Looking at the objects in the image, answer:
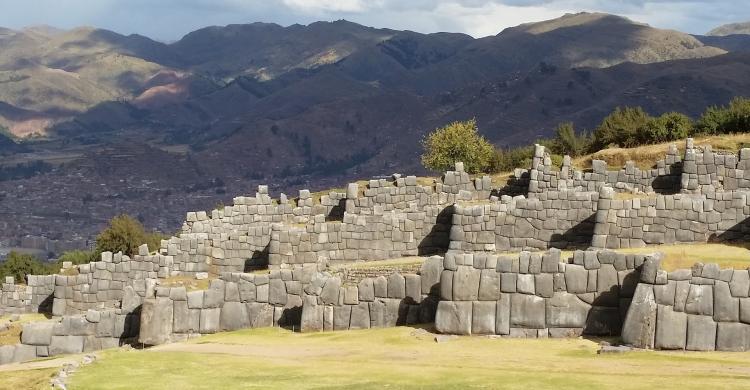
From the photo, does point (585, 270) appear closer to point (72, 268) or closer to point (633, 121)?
point (72, 268)

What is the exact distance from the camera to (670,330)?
24.2 metres

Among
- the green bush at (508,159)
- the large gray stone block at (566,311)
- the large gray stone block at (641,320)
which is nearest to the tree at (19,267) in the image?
the green bush at (508,159)

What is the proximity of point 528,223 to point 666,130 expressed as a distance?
2258cm

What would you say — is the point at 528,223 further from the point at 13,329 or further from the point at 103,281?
the point at 13,329

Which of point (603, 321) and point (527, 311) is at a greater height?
point (527, 311)

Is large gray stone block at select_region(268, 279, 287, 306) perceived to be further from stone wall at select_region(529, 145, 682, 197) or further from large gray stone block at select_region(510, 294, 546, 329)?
stone wall at select_region(529, 145, 682, 197)

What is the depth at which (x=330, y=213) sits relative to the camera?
4416cm

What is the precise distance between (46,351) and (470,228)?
45.7ft

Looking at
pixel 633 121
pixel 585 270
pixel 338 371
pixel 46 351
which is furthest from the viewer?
pixel 633 121

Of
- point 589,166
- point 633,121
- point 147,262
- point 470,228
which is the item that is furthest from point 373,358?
point 633,121

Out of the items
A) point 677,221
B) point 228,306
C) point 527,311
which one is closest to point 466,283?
point 527,311

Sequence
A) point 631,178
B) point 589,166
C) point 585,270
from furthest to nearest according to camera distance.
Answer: point 589,166, point 631,178, point 585,270

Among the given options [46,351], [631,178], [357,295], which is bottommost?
[46,351]

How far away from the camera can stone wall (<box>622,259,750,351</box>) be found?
23859 millimetres
